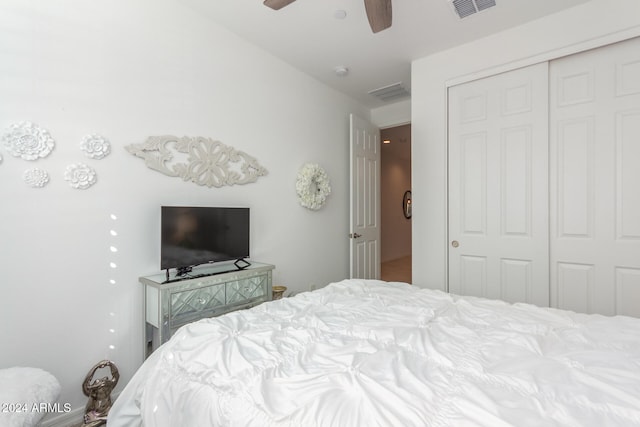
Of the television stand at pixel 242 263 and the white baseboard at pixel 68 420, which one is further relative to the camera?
the television stand at pixel 242 263

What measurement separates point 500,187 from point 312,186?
1853 millimetres

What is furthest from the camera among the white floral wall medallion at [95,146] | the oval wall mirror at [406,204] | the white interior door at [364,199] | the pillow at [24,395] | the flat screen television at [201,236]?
the oval wall mirror at [406,204]

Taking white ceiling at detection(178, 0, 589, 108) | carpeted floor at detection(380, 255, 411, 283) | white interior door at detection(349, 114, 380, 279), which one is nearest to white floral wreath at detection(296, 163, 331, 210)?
white interior door at detection(349, 114, 380, 279)

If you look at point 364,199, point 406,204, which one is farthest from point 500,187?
point 406,204

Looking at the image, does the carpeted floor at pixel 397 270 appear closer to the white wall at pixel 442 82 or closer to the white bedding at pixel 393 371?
→ the white wall at pixel 442 82

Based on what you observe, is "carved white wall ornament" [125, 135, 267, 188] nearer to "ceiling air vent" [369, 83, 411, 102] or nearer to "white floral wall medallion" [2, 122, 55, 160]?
"white floral wall medallion" [2, 122, 55, 160]

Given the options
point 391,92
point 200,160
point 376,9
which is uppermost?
point 391,92

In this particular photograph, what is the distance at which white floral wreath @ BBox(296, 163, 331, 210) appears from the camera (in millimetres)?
3334

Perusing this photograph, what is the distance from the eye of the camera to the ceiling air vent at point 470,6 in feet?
7.54

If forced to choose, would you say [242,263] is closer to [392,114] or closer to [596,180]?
[596,180]

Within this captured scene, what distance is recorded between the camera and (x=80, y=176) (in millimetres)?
1878

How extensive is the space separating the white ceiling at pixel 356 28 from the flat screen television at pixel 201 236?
158cm

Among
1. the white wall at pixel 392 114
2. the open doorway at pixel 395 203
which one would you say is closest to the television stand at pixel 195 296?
the white wall at pixel 392 114

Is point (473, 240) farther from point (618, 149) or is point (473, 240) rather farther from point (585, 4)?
point (585, 4)
